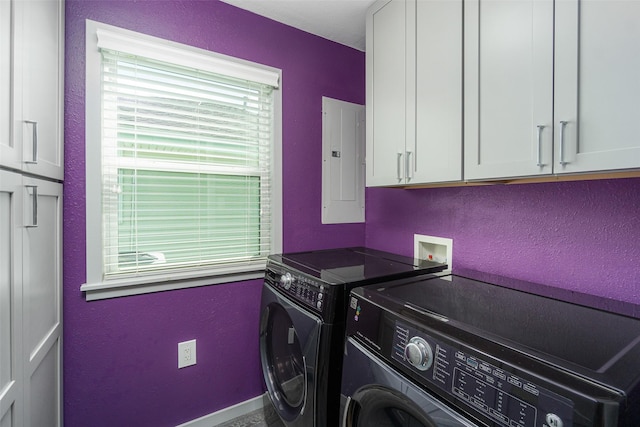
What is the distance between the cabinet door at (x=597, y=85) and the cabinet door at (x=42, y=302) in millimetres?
1715

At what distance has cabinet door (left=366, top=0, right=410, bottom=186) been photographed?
4.80ft

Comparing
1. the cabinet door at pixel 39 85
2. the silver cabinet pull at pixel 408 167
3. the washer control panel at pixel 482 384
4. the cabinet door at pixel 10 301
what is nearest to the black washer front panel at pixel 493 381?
the washer control panel at pixel 482 384

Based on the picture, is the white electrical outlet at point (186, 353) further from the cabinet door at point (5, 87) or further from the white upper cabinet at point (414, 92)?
the white upper cabinet at point (414, 92)

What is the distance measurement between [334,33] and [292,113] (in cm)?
61

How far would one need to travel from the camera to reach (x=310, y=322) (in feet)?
3.77

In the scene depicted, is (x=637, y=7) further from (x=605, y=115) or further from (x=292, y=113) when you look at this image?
(x=292, y=113)

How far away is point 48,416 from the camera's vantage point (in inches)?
46.7

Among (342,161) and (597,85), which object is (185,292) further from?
(597,85)

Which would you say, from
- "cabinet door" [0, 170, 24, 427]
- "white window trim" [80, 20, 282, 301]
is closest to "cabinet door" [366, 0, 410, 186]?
"white window trim" [80, 20, 282, 301]

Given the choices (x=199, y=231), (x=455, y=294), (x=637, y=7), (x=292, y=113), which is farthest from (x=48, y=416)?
(x=637, y=7)

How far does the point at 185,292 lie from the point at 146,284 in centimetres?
20

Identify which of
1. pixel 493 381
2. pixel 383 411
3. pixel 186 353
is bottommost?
pixel 186 353

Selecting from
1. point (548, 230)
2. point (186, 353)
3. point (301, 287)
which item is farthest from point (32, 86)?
point (548, 230)

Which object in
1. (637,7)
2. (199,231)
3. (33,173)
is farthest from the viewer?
(199,231)
